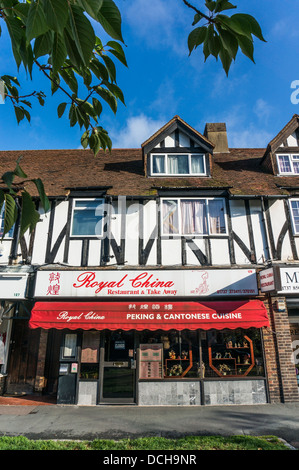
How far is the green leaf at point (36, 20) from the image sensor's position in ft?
4.40

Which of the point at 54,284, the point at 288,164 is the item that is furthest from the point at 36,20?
the point at 288,164

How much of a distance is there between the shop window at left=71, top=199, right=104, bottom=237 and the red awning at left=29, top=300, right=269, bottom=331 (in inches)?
110

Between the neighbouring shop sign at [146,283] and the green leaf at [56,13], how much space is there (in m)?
9.54

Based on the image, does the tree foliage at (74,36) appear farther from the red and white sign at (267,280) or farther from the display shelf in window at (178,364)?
the display shelf in window at (178,364)

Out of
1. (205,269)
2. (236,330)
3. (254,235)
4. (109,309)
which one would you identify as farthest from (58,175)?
(236,330)

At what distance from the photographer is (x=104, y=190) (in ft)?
39.6

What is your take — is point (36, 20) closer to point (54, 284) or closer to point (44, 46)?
point (44, 46)

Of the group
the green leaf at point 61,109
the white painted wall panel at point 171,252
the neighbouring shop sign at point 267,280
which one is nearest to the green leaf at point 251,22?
the green leaf at point 61,109

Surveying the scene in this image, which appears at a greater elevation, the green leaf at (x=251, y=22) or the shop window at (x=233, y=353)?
the green leaf at (x=251, y=22)

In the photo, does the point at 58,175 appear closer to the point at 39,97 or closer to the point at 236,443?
the point at 39,97

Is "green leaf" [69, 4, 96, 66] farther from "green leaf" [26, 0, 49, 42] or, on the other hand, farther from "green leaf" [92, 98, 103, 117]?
"green leaf" [92, 98, 103, 117]

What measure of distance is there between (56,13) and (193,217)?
10.6 m

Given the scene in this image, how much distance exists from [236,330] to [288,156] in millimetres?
7799

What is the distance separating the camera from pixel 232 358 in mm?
10445
